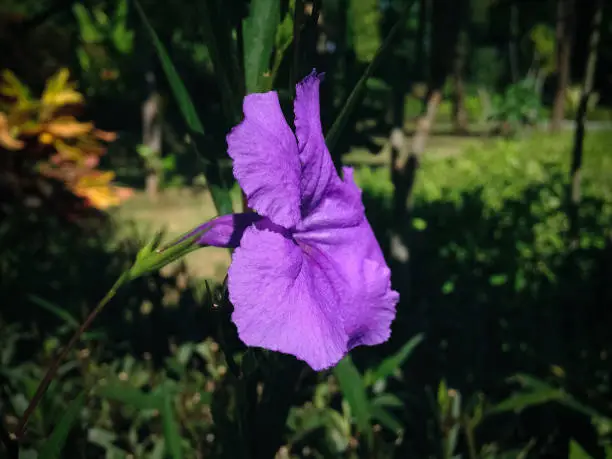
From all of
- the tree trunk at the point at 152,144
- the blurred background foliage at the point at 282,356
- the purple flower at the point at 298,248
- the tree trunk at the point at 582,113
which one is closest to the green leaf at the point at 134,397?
the blurred background foliage at the point at 282,356

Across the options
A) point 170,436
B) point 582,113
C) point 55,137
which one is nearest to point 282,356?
point 170,436

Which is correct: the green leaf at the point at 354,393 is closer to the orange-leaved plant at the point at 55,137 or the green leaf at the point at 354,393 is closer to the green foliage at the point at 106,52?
the orange-leaved plant at the point at 55,137

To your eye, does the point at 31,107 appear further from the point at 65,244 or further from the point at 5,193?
the point at 65,244

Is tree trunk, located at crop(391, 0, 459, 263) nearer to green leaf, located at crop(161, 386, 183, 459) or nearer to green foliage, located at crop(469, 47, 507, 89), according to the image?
green leaf, located at crop(161, 386, 183, 459)

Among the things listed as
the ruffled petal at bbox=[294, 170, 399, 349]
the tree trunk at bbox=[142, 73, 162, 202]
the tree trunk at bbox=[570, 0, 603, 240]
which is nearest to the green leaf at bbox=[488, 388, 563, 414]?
the ruffled petal at bbox=[294, 170, 399, 349]

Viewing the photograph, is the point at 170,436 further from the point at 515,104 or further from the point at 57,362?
the point at 515,104
